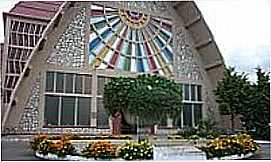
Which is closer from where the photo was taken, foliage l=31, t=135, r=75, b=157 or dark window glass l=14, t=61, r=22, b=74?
foliage l=31, t=135, r=75, b=157

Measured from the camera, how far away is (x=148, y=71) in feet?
41.8

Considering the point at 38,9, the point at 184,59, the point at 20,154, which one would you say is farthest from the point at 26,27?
the point at 184,59

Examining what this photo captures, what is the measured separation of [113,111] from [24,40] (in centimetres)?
404

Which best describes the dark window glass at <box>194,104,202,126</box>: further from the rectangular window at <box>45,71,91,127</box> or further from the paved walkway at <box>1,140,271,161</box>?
the paved walkway at <box>1,140,271,161</box>

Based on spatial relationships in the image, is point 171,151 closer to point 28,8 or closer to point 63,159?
point 63,159

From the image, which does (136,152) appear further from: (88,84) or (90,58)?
(90,58)

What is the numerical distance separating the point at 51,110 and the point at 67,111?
47 centimetres

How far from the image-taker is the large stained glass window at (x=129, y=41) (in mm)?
12164

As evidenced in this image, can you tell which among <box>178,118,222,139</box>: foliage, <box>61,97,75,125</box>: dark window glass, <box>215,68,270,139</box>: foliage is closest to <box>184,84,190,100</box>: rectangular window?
<box>178,118,222,139</box>: foliage

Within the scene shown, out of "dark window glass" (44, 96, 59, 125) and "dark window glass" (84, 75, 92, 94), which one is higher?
"dark window glass" (84, 75, 92, 94)

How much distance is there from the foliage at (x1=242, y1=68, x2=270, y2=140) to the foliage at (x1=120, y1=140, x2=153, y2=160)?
7.19 m

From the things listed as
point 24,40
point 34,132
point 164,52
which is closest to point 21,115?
point 34,132

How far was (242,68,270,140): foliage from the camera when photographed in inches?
472

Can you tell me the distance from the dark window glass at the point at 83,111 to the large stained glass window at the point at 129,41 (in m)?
1.12
